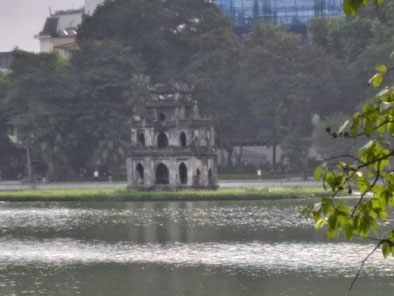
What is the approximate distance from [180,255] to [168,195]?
36.8 m

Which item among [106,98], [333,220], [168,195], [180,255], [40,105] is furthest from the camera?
[40,105]

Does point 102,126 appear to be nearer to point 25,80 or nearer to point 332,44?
point 25,80

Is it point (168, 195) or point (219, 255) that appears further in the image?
point (168, 195)

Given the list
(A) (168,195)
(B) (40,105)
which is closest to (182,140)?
(A) (168,195)

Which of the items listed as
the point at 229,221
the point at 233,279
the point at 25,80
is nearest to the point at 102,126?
the point at 25,80

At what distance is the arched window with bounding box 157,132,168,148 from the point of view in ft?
296

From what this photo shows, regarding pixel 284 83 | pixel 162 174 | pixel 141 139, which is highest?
pixel 284 83

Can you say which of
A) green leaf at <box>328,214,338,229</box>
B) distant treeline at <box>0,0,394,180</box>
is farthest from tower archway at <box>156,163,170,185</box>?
green leaf at <box>328,214,338,229</box>

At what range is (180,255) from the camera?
44.6 m

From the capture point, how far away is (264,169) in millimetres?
115125

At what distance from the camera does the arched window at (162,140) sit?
90.1 meters

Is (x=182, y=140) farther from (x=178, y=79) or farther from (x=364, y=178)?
(x=364, y=178)

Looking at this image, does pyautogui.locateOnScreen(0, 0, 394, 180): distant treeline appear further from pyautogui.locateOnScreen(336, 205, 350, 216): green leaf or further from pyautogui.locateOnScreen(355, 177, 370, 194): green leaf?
pyautogui.locateOnScreen(336, 205, 350, 216): green leaf

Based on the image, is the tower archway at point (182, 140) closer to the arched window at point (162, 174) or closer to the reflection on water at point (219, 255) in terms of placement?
the arched window at point (162, 174)
